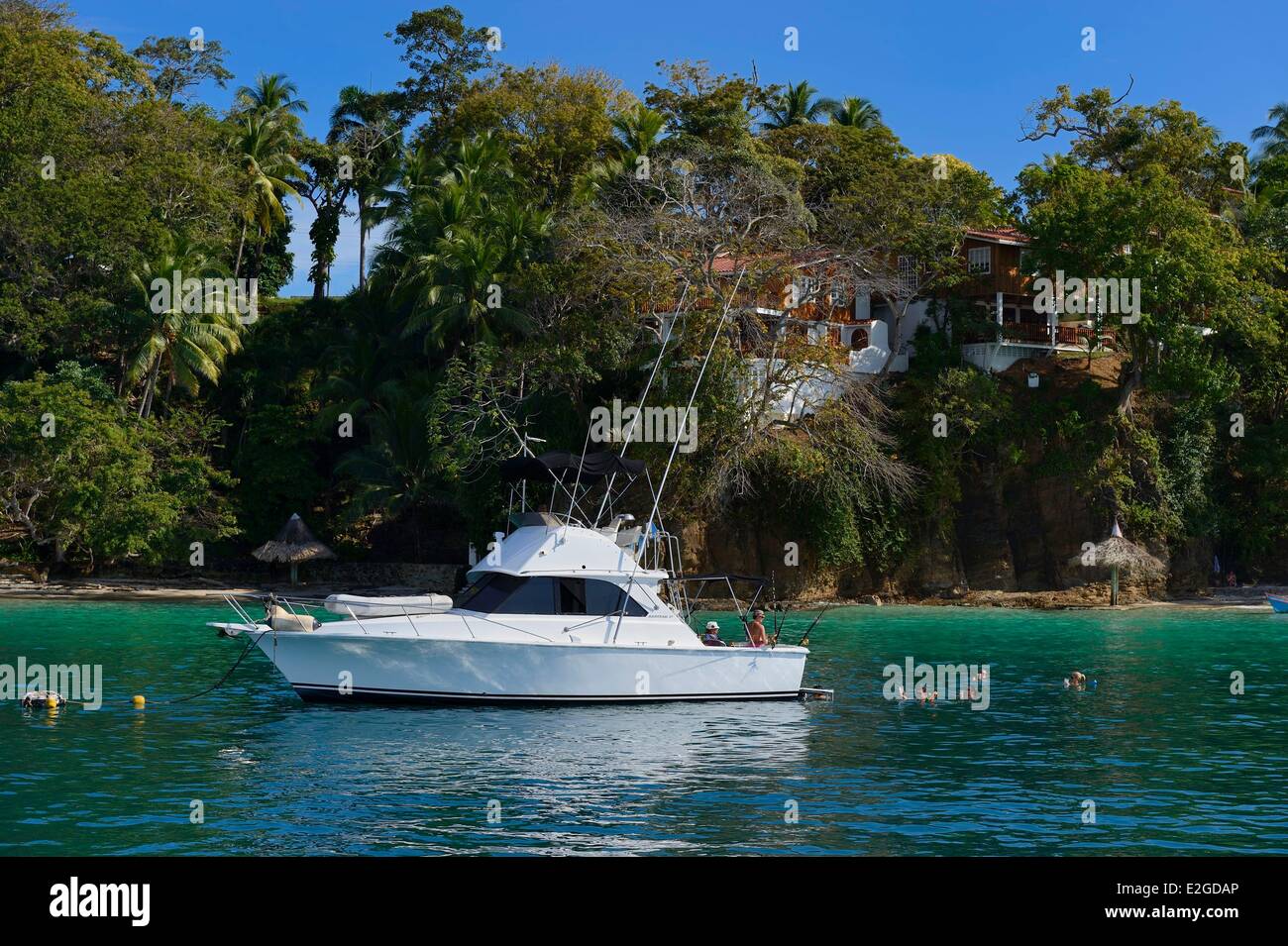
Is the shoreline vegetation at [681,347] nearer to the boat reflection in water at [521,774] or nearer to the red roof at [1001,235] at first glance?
the red roof at [1001,235]

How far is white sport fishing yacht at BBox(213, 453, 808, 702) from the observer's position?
835 inches

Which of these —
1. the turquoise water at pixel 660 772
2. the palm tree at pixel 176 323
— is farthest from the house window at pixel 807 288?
the palm tree at pixel 176 323

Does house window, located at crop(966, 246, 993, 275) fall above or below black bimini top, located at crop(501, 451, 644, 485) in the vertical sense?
above

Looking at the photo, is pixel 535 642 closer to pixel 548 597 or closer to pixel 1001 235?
pixel 548 597

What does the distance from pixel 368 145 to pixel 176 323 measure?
59.9ft

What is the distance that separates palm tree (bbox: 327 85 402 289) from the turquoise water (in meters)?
35.3

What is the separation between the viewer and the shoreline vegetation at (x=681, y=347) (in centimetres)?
4475

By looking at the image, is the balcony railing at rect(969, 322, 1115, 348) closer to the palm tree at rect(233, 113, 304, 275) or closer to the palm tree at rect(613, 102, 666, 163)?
the palm tree at rect(613, 102, 666, 163)

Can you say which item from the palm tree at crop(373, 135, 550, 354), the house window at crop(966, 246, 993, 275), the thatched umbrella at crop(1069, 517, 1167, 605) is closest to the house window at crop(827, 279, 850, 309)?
the house window at crop(966, 246, 993, 275)

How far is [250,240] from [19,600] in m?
23.8

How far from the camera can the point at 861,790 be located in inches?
651

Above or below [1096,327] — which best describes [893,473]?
Result: below
